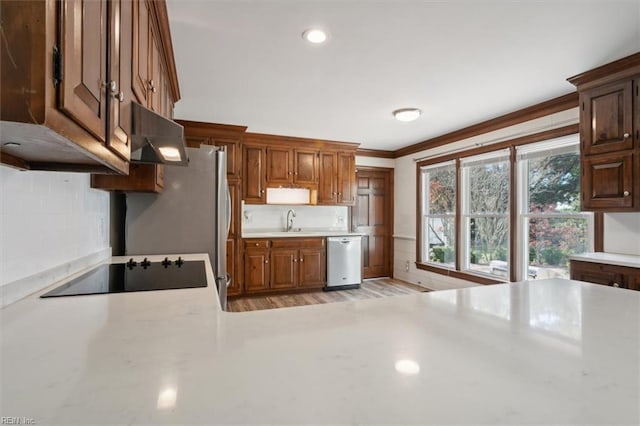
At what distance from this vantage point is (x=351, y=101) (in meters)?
3.37

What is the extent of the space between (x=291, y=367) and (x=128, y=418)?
0.83 feet

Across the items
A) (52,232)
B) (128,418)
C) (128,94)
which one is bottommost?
(128,418)

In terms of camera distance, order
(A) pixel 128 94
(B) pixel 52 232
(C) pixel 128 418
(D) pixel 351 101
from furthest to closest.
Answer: (D) pixel 351 101, (B) pixel 52 232, (A) pixel 128 94, (C) pixel 128 418

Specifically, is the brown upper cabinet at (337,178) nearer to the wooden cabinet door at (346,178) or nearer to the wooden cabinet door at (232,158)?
the wooden cabinet door at (346,178)

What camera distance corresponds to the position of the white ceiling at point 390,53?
188cm

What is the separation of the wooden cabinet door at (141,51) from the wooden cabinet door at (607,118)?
3.25 metres

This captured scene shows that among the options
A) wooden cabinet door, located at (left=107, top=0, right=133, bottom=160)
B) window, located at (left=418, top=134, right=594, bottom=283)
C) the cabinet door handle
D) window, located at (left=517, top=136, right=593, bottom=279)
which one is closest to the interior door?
window, located at (left=418, top=134, right=594, bottom=283)

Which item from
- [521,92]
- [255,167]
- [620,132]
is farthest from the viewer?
[255,167]

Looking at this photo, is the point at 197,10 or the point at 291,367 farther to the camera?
the point at 197,10

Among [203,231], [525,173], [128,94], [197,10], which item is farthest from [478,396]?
[525,173]

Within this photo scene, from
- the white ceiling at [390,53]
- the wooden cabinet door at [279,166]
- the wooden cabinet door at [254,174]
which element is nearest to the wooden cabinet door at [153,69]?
the white ceiling at [390,53]

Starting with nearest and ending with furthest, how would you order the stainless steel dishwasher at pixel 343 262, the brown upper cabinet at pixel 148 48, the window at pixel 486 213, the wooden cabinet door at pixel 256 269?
the brown upper cabinet at pixel 148 48
the window at pixel 486 213
the wooden cabinet door at pixel 256 269
the stainless steel dishwasher at pixel 343 262

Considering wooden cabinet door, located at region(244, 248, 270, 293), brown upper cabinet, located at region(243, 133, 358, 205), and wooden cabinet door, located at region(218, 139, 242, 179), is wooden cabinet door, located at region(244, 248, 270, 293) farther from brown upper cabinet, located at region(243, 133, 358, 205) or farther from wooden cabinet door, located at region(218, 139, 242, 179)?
wooden cabinet door, located at region(218, 139, 242, 179)

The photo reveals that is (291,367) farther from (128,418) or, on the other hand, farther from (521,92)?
(521,92)
